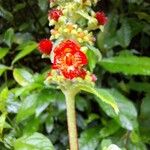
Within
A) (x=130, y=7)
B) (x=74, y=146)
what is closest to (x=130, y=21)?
(x=130, y=7)

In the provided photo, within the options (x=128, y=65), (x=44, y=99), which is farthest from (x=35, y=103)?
(x=128, y=65)

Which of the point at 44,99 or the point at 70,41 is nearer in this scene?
the point at 70,41

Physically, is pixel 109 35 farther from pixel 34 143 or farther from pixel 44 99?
pixel 34 143

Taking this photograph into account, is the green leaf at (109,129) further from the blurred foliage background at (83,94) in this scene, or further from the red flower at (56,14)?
the red flower at (56,14)

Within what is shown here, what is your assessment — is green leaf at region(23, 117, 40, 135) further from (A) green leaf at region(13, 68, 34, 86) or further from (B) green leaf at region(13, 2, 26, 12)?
(B) green leaf at region(13, 2, 26, 12)

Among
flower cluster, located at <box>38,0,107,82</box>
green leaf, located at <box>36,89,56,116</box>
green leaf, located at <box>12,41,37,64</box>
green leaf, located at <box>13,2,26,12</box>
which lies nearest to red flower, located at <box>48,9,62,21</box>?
flower cluster, located at <box>38,0,107,82</box>

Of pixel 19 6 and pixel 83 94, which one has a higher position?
pixel 19 6

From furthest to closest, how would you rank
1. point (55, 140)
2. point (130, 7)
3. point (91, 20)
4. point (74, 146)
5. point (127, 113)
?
point (130, 7), point (55, 140), point (127, 113), point (91, 20), point (74, 146)

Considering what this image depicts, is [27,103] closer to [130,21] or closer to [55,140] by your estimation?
[55,140]
